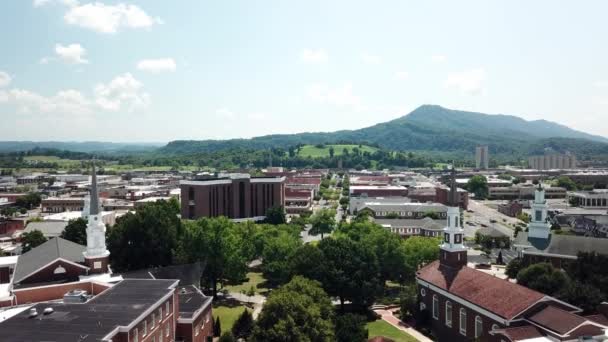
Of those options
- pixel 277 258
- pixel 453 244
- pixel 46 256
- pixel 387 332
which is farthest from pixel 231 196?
pixel 387 332

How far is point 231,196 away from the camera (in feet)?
335

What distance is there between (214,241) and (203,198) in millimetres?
44436

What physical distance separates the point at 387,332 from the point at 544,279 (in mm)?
14546

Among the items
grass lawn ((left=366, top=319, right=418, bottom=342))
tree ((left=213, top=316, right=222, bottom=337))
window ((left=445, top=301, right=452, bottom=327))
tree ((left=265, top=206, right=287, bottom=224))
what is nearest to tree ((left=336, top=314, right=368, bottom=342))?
grass lawn ((left=366, top=319, right=418, bottom=342))

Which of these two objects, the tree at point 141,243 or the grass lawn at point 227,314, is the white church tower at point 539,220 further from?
the tree at point 141,243

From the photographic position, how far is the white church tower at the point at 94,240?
4222cm

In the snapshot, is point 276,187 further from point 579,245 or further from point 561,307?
point 561,307

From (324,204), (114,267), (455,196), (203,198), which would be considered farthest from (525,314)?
(324,204)

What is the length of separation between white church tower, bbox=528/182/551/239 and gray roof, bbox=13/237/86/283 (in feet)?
180

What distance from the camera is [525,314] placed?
34938 mm

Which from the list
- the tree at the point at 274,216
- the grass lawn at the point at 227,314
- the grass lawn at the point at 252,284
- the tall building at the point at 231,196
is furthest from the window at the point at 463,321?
the tall building at the point at 231,196

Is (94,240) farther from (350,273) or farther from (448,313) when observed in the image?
(448,313)

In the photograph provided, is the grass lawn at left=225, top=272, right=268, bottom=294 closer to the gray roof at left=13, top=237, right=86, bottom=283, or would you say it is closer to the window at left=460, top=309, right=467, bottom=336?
the gray roof at left=13, top=237, right=86, bottom=283

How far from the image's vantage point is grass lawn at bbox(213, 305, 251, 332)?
4569cm
